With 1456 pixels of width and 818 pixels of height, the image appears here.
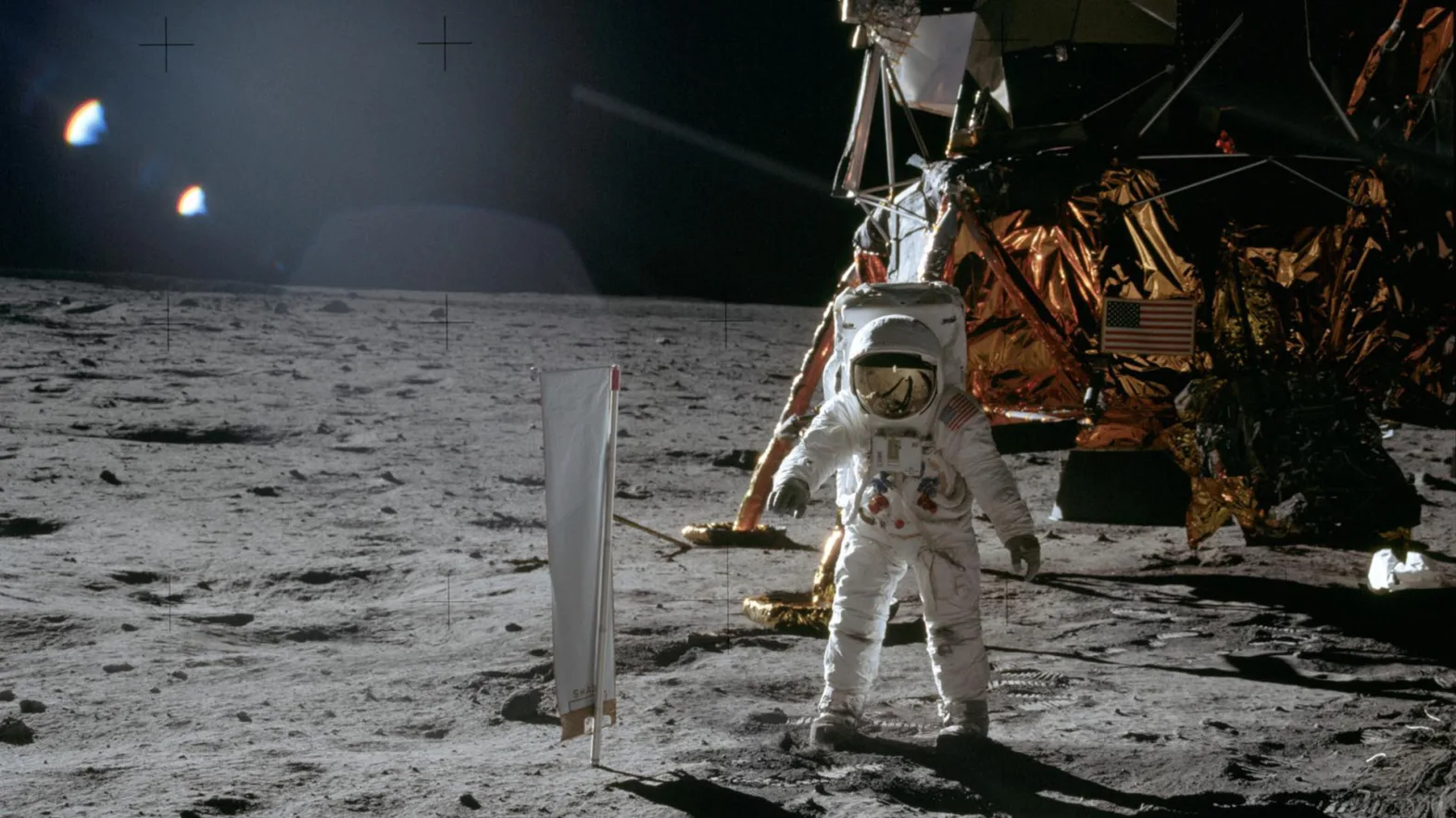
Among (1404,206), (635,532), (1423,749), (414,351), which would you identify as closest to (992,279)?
(1404,206)

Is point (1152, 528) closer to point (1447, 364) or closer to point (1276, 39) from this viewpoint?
point (1447, 364)

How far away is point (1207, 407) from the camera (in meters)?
4.50

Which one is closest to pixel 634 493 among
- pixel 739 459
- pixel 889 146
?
pixel 739 459

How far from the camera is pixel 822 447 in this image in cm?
281

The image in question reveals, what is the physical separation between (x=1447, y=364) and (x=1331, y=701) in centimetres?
191

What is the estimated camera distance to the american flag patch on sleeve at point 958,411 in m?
2.73

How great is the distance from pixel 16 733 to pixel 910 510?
2016 millimetres

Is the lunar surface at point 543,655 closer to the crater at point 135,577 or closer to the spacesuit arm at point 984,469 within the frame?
the crater at point 135,577

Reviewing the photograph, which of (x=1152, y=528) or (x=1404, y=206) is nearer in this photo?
(x=1404, y=206)

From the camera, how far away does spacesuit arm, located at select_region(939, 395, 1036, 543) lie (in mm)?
2674

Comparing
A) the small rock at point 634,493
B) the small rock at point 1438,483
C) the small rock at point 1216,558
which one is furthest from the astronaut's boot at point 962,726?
the small rock at point 1438,483

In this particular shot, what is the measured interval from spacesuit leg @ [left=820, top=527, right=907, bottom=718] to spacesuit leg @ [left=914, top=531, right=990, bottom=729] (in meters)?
0.10

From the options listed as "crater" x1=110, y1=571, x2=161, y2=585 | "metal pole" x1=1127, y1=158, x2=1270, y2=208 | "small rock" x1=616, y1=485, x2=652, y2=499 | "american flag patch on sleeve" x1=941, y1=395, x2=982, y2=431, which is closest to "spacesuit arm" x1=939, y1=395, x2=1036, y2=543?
"american flag patch on sleeve" x1=941, y1=395, x2=982, y2=431

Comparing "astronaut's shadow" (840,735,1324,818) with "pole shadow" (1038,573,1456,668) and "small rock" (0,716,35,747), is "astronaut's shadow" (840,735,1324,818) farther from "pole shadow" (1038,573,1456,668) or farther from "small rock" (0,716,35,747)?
"small rock" (0,716,35,747)
